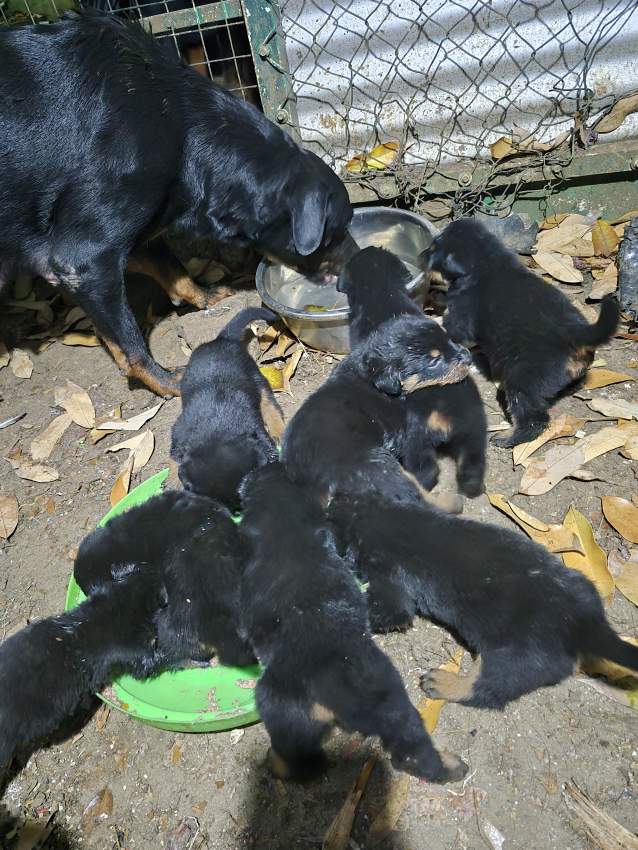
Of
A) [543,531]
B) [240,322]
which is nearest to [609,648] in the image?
[543,531]

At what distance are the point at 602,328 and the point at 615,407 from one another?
0.68m

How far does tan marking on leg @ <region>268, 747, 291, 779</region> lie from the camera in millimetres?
2633

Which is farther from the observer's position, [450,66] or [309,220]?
[450,66]

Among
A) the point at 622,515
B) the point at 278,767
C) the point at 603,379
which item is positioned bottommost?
the point at 278,767

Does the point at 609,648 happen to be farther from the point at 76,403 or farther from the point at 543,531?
the point at 76,403

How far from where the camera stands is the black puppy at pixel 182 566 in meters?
2.74

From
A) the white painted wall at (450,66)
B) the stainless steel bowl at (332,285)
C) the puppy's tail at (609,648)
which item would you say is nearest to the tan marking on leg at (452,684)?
the puppy's tail at (609,648)

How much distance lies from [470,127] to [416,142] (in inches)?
16.1

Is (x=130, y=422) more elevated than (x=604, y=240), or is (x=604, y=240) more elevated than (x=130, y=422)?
(x=604, y=240)

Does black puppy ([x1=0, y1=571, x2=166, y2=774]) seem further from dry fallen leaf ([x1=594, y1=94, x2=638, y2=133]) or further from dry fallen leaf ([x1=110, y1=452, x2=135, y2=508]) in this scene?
dry fallen leaf ([x1=594, y1=94, x2=638, y2=133])

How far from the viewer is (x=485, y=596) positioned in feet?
8.16

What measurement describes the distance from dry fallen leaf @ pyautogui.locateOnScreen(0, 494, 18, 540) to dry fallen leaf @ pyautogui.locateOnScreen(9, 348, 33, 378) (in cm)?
114

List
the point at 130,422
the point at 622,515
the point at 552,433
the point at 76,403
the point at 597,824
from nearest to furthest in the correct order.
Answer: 1. the point at 597,824
2. the point at 622,515
3. the point at 552,433
4. the point at 130,422
5. the point at 76,403

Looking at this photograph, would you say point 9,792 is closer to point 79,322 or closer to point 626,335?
point 79,322
